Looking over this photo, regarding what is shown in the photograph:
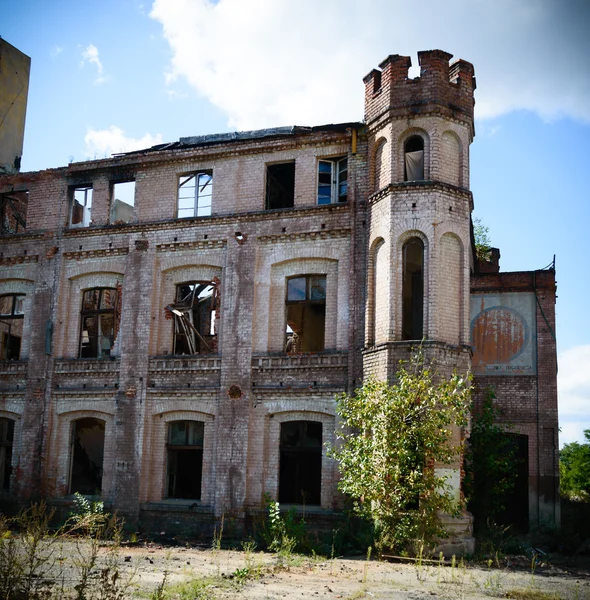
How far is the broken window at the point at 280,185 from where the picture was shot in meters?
18.2

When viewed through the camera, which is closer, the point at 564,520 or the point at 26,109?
the point at 564,520

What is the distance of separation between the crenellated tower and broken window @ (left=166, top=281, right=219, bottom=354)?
4075 millimetres

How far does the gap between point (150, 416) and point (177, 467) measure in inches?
54.5

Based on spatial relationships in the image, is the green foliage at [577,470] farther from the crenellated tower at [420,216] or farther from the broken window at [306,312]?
the crenellated tower at [420,216]

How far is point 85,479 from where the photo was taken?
60.1 ft

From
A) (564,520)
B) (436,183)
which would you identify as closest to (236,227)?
(436,183)

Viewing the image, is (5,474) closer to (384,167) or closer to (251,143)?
(251,143)

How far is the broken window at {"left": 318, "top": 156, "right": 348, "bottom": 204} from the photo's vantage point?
16812 mm

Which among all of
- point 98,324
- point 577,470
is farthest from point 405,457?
point 577,470

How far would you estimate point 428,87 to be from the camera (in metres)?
15.5

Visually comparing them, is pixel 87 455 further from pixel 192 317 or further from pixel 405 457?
pixel 405 457

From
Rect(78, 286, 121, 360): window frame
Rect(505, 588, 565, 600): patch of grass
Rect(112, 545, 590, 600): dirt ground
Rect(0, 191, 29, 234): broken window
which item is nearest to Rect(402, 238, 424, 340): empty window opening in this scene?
Rect(112, 545, 590, 600): dirt ground

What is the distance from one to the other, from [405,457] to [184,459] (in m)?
6.42

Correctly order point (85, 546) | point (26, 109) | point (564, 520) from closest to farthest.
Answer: point (85, 546) < point (564, 520) < point (26, 109)
